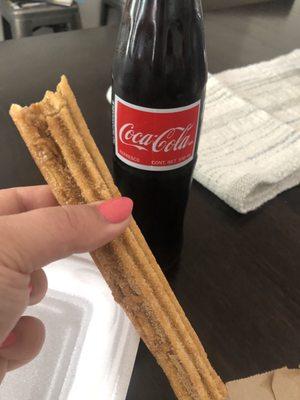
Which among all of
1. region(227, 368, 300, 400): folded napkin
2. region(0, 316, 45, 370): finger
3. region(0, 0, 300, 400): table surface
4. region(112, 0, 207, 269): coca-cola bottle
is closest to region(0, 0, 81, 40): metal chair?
region(0, 0, 300, 400): table surface

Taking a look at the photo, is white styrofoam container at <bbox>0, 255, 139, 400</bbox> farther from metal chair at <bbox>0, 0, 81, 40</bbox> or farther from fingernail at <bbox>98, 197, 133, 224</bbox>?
metal chair at <bbox>0, 0, 81, 40</bbox>

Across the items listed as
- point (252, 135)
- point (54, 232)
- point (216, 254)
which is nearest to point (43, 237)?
point (54, 232)

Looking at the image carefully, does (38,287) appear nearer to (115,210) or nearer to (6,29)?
(115,210)

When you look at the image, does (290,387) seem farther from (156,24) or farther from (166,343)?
(156,24)

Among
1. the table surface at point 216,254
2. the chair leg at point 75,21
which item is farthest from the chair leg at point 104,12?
the table surface at point 216,254

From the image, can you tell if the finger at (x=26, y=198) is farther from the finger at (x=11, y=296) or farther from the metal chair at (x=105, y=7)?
the metal chair at (x=105, y=7)

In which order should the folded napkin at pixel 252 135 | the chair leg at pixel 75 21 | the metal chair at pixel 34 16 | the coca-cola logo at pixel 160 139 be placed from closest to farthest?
the coca-cola logo at pixel 160 139 → the folded napkin at pixel 252 135 → the metal chair at pixel 34 16 → the chair leg at pixel 75 21

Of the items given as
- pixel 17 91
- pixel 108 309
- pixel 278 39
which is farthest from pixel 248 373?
pixel 278 39
